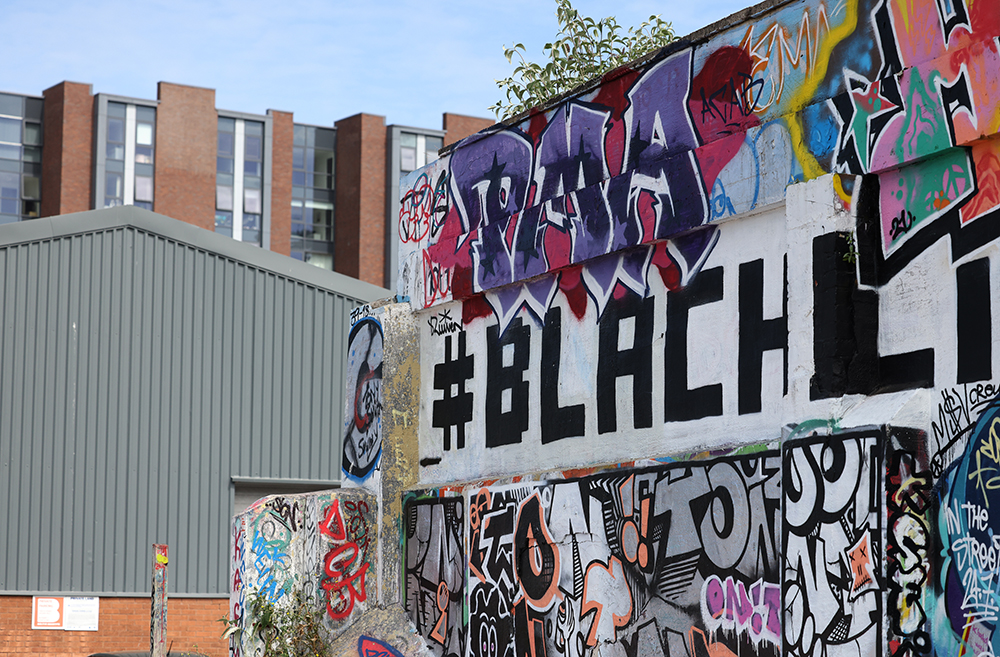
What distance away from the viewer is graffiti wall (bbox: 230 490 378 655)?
35.6ft

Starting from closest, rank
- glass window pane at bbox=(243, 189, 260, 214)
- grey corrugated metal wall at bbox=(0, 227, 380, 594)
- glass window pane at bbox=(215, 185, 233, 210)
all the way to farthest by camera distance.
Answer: grey corrugated metal wall at bbox=(0, 227, 380, 594) < glass window pane at bbox=(215, 185, 233, 210) < glass window pane at bbox=(243, 189, 260, 214)

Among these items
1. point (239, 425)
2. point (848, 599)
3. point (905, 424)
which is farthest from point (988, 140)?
point (239, 425)

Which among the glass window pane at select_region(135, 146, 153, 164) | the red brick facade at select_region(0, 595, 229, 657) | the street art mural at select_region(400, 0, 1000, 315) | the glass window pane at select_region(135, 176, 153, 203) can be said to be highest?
the glass window pane at select_region(135, 146, 153, 164)

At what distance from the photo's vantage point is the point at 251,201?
2458 inches

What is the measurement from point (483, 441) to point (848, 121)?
4414 millimetres

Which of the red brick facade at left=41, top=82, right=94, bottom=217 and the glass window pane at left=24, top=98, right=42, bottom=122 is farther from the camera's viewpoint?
the glass window pane at left=24, top=98, right=42, bottom=122

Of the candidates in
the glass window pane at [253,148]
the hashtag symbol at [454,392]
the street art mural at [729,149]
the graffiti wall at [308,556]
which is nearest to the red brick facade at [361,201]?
the glass window pane at [253,148]

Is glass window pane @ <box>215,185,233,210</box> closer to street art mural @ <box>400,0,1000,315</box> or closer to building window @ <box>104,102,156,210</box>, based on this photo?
building window @ <box>104,102,156,210</box>

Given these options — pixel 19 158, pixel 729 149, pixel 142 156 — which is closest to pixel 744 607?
pixel 729 149

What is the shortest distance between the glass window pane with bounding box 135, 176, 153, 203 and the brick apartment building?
52 mm

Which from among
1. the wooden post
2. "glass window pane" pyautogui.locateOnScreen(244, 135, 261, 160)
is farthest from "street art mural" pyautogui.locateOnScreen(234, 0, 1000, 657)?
"glass window pane" pyautogui.locateOnScreen(244, 135, 261, 160)

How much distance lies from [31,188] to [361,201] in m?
17.3

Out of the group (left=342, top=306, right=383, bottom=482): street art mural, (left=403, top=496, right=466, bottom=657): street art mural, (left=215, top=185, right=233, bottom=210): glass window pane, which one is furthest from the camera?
(left=215, top=185, right=233, bottom=210): glass window pane

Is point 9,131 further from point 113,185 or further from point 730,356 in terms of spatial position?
point 730,356
